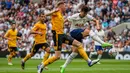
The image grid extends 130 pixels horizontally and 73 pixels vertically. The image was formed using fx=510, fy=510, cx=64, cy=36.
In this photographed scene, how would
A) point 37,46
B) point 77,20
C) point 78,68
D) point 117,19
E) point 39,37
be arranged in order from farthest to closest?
point 117,19
point 39,37
point 37,46
point 78,68
point 77,20

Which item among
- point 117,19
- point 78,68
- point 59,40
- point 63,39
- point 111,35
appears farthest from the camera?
point 117,19

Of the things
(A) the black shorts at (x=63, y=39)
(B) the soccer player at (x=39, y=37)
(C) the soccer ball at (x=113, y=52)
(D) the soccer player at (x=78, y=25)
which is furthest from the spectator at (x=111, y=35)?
(A) the black shorts at (x=63, y=39)

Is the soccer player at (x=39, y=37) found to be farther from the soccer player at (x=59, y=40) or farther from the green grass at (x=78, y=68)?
the soccer player at (x=59, y=40)

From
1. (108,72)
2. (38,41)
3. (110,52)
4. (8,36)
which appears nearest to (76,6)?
(110,52)

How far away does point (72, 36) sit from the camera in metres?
20.7

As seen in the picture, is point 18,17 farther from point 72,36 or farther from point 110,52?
point 72,36

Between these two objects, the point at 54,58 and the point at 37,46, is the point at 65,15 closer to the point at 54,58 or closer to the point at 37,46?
the point at 37,46

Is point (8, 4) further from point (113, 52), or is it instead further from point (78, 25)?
point (78, 25)

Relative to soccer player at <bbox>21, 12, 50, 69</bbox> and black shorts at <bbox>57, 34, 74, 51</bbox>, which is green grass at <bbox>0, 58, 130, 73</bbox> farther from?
black shorts at <bbox>57, 34, 74, 51</bbox>

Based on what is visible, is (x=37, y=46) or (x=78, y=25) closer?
(x=78, y=25)

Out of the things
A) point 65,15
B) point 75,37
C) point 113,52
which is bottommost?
point 113,52

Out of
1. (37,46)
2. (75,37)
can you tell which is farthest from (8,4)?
(75,37)

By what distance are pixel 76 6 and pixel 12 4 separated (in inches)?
248

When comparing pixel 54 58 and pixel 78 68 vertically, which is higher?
pixel 54 58
